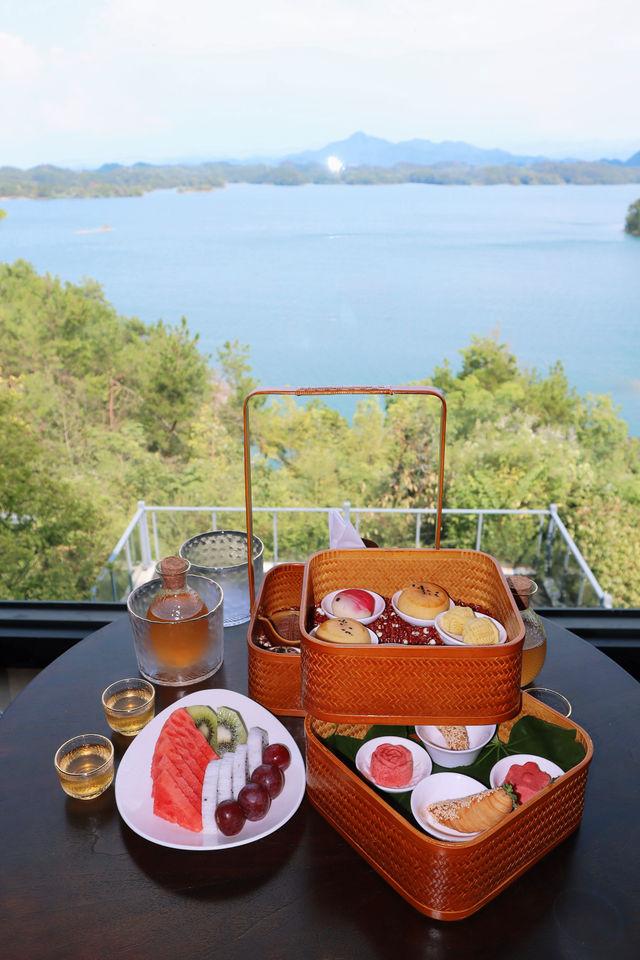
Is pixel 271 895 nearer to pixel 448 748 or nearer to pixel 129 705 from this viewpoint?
pixel 448 748

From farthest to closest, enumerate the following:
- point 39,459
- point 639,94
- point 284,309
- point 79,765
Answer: point 284,309 < point 39,459 < point 639,94 < point 79,765

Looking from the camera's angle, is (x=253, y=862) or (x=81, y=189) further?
(x=81, y=189)

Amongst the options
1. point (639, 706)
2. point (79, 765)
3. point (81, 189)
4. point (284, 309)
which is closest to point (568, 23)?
point (284, 309)

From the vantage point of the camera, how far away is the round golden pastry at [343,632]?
929 mm

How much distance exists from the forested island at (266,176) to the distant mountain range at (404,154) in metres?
0.06

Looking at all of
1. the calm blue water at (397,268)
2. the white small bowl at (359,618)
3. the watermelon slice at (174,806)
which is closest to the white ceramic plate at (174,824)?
the watermelon slice at (174,806)

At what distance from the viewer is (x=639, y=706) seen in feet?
4.07

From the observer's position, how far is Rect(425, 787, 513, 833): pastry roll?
2.76 feet

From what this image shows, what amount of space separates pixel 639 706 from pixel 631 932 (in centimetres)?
49

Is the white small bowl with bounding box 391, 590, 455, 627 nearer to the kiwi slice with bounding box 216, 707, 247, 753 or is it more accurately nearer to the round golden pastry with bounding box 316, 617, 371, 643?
the round golden pastry with bounding box 316, 617, 371, 643

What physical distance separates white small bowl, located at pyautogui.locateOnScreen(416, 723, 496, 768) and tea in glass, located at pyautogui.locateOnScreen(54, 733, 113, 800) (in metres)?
0.48

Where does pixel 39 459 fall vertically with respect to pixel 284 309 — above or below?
below

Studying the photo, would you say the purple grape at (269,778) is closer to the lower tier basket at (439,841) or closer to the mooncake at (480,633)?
the lower tier basket at (439,841)

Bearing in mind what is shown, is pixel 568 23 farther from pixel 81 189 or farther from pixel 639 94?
pixel 81 189
